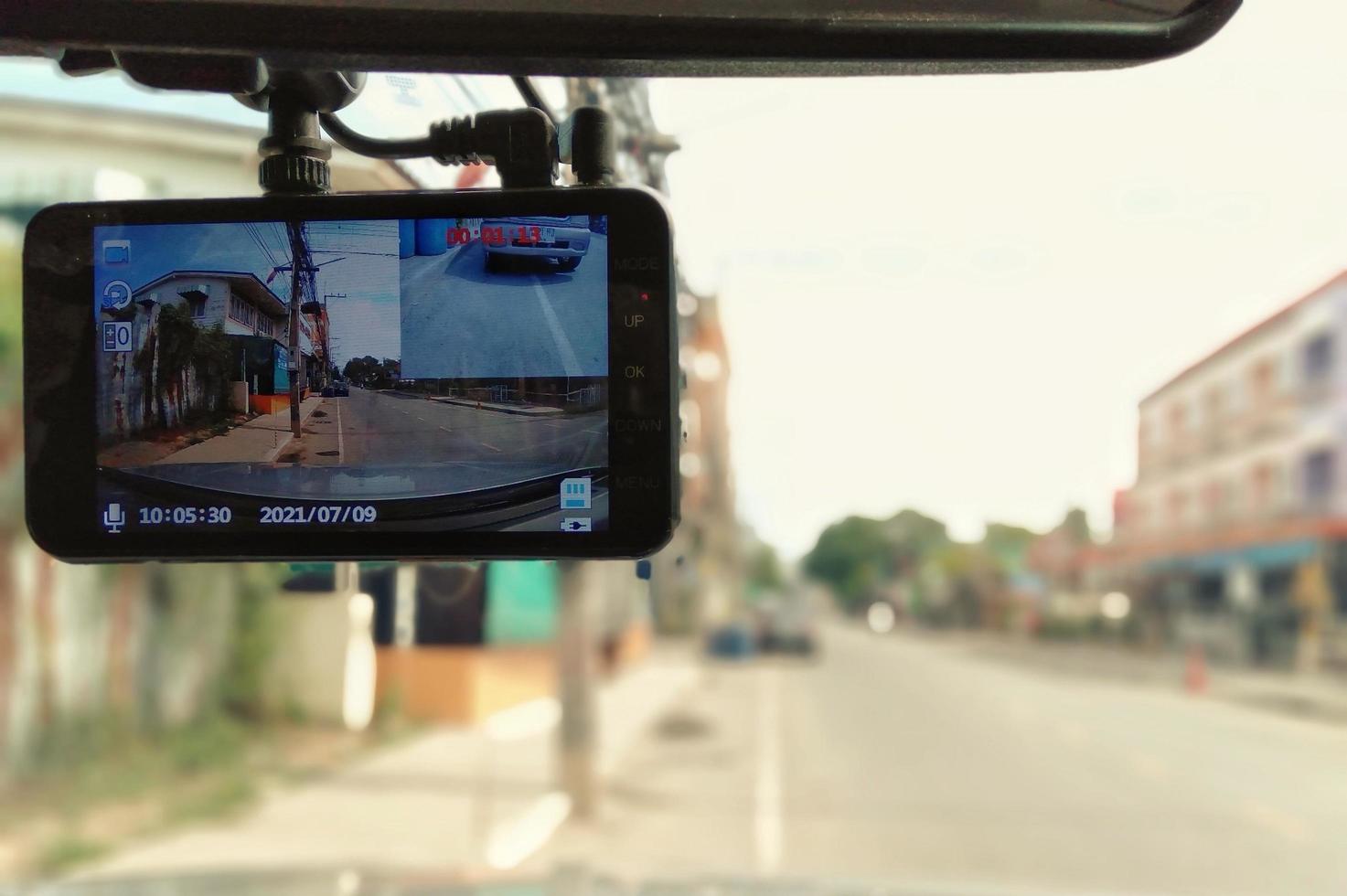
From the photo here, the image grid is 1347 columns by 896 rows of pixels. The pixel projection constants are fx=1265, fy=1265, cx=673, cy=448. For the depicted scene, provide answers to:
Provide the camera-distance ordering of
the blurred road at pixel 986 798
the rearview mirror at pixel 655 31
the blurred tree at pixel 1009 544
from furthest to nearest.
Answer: the blurred tree at pixel 1009 544, the blurred road at pixel 986 798, the rearview mirror at pixel 655 31

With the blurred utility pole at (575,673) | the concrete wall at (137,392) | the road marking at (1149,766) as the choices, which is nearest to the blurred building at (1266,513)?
the road marking at (1149,766)

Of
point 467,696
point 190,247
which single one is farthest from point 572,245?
point 467,696

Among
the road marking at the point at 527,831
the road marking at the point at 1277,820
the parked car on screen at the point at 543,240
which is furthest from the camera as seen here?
the road marking at the point at 1277,820

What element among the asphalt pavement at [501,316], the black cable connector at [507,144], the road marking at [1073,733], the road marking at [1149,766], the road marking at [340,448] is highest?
the black cable connector at [507,144]

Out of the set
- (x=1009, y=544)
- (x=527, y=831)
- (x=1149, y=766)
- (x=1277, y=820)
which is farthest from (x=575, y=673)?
(x=1009, y=544)

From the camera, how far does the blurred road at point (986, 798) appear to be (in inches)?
363

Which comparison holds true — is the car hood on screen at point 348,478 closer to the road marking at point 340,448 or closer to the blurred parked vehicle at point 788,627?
the road marking at point 340,448

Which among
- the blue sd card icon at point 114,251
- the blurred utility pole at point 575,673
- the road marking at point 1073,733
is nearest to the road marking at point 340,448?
the blue sd card icon at point 114,251

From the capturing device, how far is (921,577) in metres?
37.0

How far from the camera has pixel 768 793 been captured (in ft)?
42.2

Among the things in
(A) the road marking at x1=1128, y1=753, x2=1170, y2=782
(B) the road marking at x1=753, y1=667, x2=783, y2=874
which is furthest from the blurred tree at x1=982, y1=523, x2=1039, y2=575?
(A) the road marking at x1=1128, y1=753, x2=1170, y2=782

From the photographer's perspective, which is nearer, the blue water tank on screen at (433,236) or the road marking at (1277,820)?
the blue water tank on screen at (433,236)

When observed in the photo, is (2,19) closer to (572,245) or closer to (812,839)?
(572,245)

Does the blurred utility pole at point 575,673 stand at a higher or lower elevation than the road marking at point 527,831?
higher
